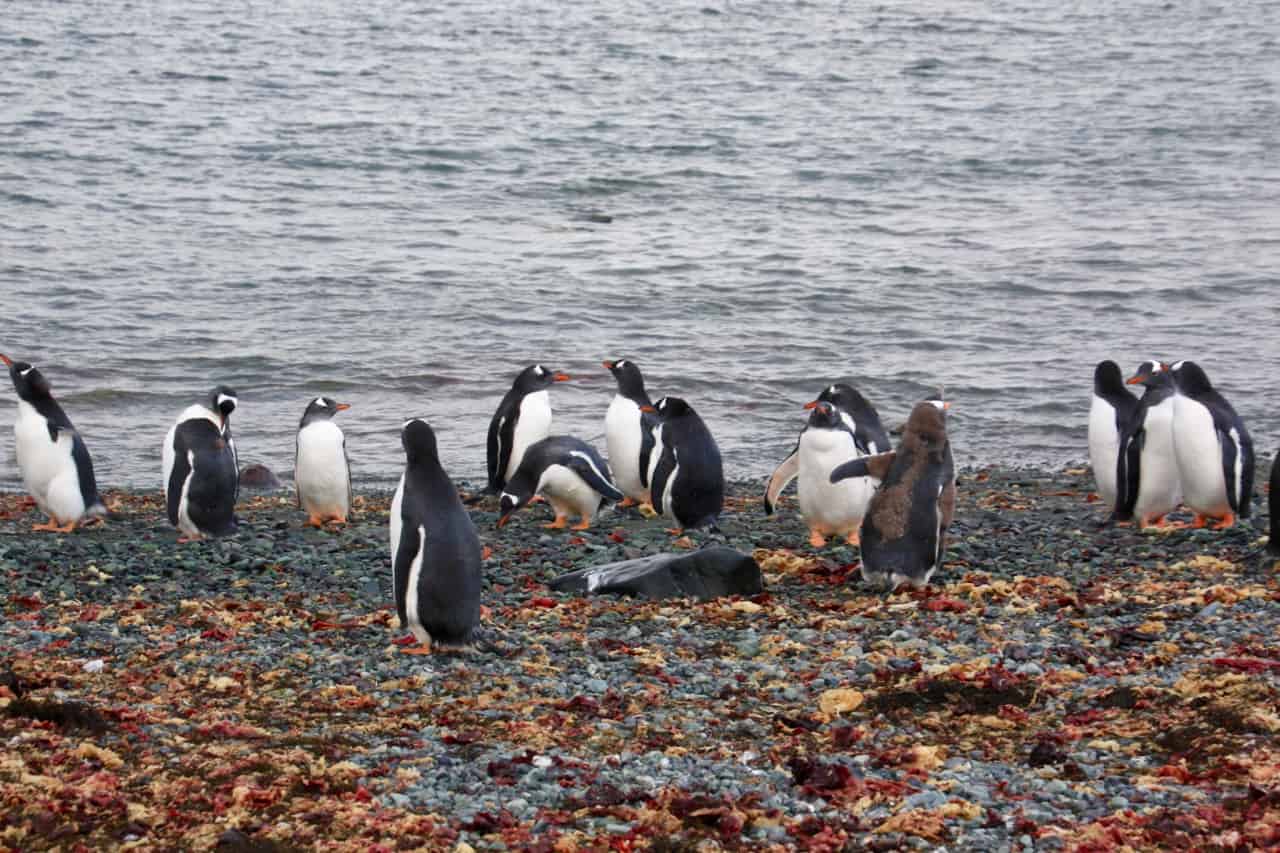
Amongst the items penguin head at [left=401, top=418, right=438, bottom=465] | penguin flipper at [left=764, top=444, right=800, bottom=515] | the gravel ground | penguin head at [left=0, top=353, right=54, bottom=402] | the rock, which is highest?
penguin head at [left=0, top=353, right=54, bottom=402]

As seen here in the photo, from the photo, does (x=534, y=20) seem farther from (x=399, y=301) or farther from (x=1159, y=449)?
(x=1159, y=449)

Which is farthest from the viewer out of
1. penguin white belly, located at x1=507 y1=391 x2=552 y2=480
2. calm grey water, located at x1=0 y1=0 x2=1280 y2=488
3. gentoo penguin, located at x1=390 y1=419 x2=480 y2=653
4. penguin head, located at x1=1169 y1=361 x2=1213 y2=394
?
calm grey water, located at x1=0 y1=0 x2=1280 y2=488

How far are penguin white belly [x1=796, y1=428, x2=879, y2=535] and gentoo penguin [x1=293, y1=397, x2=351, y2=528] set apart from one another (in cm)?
299

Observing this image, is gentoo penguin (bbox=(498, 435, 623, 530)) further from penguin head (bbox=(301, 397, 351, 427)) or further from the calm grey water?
the calm grey water

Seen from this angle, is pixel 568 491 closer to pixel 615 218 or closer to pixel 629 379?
pixel 629 379

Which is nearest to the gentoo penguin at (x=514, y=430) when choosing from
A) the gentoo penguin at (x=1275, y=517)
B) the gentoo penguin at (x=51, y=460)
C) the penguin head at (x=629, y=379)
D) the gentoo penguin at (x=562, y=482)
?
the penguin head at (x=629, y=379)

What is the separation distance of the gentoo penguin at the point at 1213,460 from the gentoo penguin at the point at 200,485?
18.7 ft

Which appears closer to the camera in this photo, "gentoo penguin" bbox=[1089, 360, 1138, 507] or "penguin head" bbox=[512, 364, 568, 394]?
"gentoo penguin" bbox=[1089, 360, 1138, 507]

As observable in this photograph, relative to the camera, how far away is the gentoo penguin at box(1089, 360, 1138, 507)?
10.7 metres

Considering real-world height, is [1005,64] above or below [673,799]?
above

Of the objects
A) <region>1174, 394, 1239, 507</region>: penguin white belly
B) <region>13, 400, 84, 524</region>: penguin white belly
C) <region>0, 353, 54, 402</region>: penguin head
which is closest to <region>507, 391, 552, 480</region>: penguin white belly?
<region>13, 400, 84, 524</region>: penguin white belly

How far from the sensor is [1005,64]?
39.3 m

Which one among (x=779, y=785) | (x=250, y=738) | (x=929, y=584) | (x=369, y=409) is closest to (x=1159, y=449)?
(x=929, y=584)

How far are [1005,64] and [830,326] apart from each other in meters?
22.5
